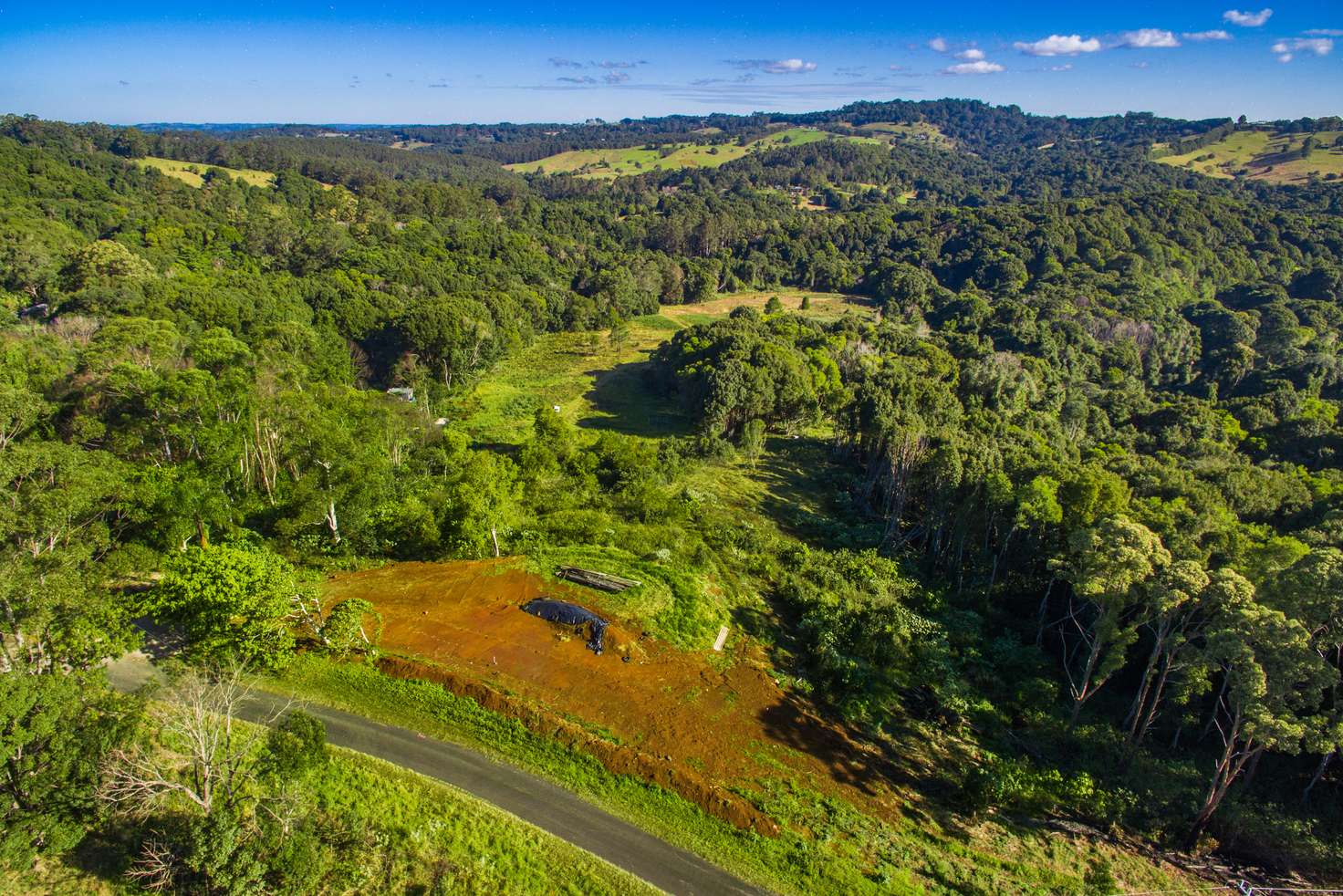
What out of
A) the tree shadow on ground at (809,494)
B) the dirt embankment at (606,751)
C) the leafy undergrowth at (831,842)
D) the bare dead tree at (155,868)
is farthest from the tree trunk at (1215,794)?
the bare dead tree at (155,868)

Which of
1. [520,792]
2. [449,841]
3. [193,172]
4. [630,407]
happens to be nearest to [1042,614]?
[520,792]

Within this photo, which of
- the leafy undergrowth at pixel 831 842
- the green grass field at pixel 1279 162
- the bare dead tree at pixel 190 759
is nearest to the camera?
the bare dead tree at pixel 190 759

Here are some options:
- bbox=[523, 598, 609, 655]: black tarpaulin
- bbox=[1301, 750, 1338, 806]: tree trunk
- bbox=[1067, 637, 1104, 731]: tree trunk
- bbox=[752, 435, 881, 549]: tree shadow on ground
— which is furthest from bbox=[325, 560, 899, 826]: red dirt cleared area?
bbox=[752, 435, 881, 549]: tree shadow on ground

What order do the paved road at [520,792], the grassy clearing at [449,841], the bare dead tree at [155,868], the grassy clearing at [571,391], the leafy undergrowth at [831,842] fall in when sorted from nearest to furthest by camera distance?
the bare dead tree at [155,868]
the grassy clearing at [449,841]
the paved road at [520,792]
the leafy undergrowth at [831,842]
the grassy clearing at [571,391]

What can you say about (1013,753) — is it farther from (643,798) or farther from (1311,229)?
(1311,229)

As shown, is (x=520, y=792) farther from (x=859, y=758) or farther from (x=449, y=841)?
(x=859, y=758)

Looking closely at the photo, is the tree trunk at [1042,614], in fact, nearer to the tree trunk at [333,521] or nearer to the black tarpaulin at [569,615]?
the black tarpaulin at [569,615]
